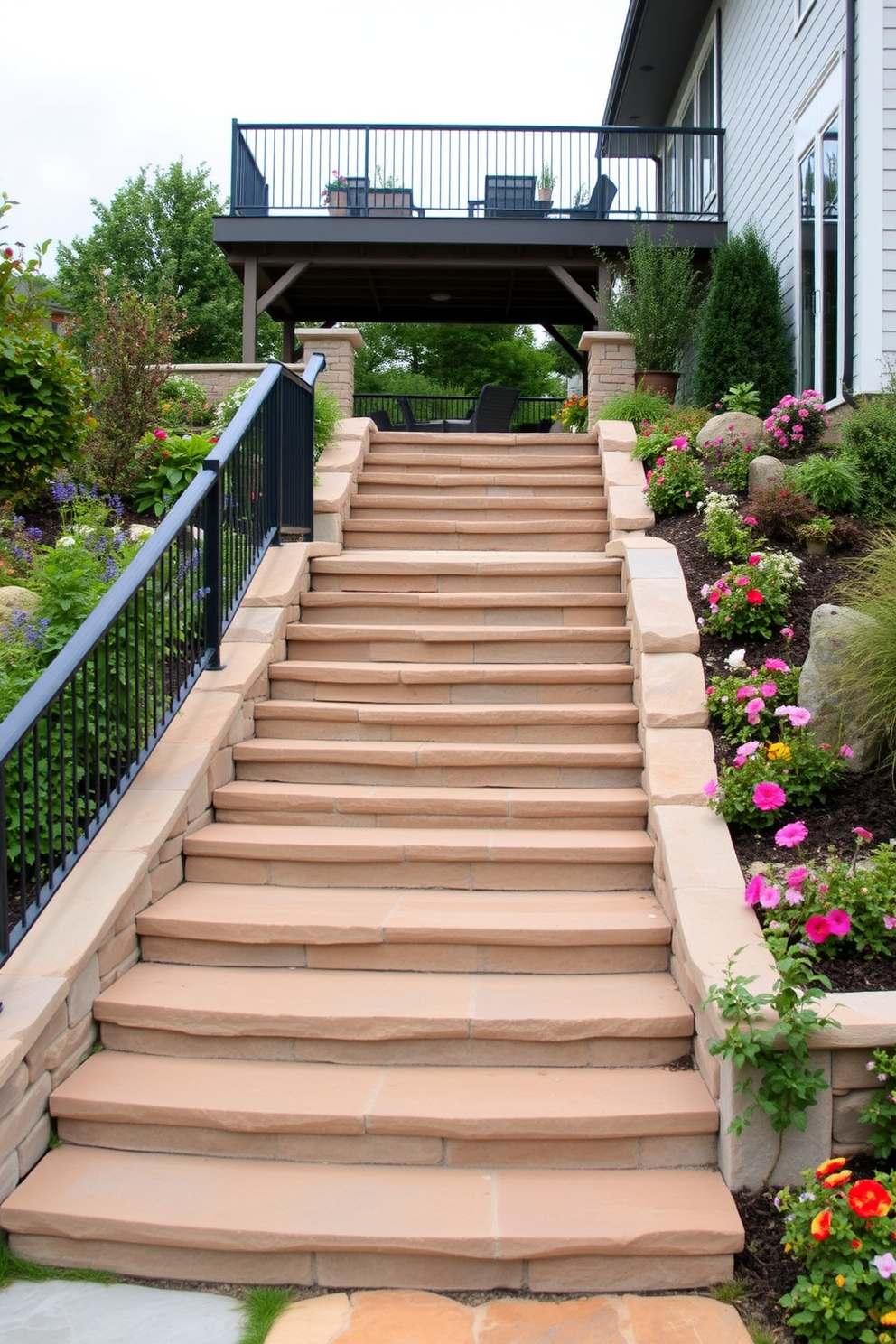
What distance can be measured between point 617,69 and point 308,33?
27.6 m

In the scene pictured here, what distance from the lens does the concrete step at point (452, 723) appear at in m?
4.40

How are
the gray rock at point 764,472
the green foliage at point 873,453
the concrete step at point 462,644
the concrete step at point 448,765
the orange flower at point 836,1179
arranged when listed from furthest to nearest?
1. the gray rock at point 764,472
2. the green foliage at point 873,453
3. the concrete step at point 462,644
4. the concrete step at point 448,765
5. the orange flower at point 836,1179

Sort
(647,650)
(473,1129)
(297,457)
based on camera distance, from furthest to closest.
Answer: (297,457) < (647,650) < (473,1129)

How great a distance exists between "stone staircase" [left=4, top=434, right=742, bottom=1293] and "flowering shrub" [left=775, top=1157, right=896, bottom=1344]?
0.21m

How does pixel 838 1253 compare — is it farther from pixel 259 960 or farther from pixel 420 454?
pixel 420 454

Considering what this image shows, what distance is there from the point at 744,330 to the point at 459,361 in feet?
70.4

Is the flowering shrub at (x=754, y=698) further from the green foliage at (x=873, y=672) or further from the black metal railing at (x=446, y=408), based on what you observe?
the black metal railing at (x=446, y=408)

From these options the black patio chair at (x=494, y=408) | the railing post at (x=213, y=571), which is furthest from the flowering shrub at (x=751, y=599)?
the black patio chair at (x=494, y=408)

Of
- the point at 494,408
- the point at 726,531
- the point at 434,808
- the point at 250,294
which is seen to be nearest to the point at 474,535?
the point at 726,531

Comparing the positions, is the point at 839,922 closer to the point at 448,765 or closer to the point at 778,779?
the point at 778,779

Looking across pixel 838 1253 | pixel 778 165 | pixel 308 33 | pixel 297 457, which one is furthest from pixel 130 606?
pixel 308 33

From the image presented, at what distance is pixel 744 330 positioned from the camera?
29.3ft

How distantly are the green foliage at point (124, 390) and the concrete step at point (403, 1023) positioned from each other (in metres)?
4.86

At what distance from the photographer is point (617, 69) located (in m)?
13.9
